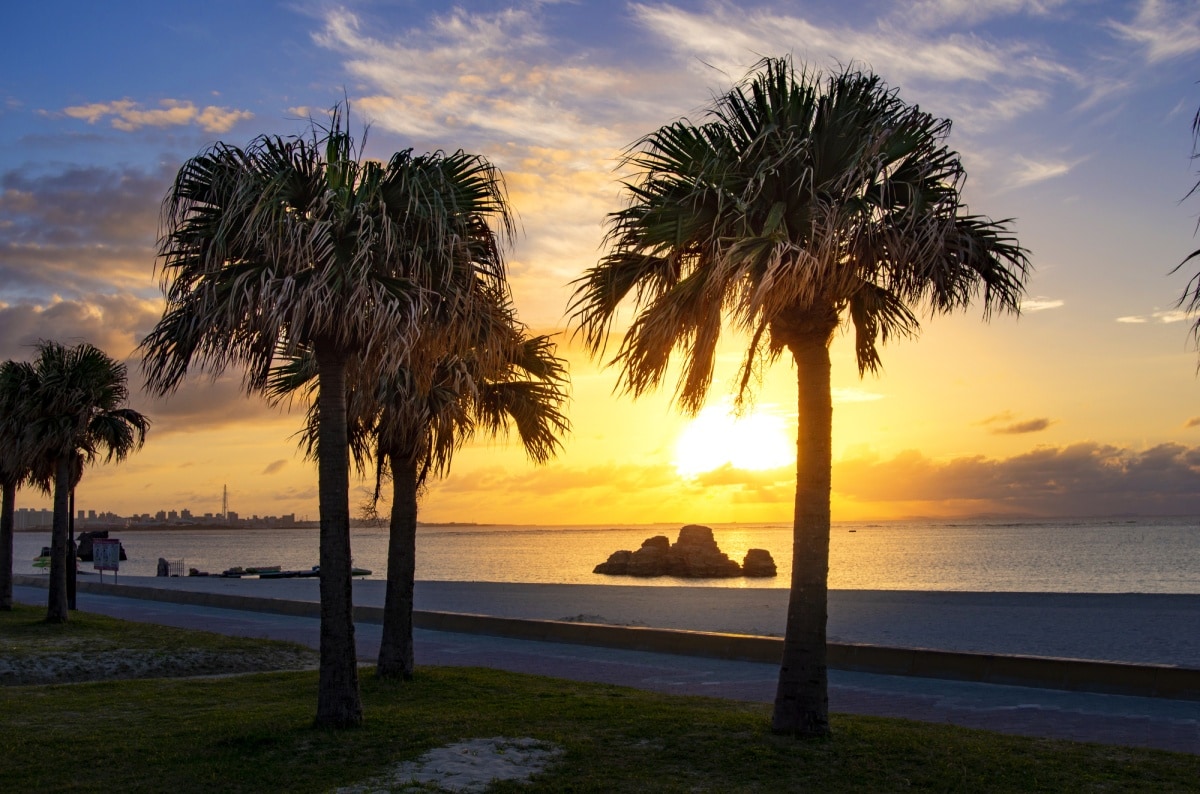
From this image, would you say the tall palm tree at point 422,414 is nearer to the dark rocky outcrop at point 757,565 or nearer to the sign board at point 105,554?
the sign board at point 105,554

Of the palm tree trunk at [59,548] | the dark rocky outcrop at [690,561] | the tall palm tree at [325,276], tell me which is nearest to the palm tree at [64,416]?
the palm tree trunk at [59,548]

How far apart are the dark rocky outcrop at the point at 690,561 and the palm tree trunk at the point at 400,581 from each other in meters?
58.2

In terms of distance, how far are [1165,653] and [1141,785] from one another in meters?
11.9

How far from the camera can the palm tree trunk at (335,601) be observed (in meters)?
9.97

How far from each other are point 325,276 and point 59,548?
1610cm

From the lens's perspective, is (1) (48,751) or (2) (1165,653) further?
(2) (1165,653)

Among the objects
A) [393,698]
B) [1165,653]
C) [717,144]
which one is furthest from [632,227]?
[1165,653]

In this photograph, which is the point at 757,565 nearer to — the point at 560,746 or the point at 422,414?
the point at 422,414

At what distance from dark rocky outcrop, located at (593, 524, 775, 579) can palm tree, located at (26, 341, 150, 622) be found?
51.7 m

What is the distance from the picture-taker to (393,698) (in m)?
12.2

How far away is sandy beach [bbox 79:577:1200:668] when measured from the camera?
2023cm

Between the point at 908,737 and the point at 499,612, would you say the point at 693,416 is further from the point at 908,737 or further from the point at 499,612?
the point at 499,612

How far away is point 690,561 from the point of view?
71.9m

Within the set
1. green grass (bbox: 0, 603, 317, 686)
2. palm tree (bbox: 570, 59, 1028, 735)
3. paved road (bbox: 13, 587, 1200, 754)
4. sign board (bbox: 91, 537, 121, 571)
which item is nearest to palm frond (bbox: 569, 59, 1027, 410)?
palm tree (bbox: 570, 59, 1028, 735)
